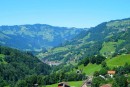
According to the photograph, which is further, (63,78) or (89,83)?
(63,78)

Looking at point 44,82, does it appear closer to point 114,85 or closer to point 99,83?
point 99,83

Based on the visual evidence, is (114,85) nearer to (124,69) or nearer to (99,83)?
(99,83)

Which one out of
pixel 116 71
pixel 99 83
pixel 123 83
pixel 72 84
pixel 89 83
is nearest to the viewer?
pixel 123 83

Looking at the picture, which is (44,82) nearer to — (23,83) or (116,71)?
(23,83)

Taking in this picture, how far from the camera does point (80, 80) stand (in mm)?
195875

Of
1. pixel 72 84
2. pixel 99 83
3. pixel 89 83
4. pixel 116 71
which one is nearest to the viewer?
pixel 99 83

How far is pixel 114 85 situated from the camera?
126m

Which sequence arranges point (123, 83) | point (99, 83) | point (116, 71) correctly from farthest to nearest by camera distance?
1. point (116, 71)
2. point (99, 83)
3. point (123, 83)

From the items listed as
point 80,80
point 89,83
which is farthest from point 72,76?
point 89,83

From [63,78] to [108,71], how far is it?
85.4ft

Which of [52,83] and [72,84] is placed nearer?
[72,84]

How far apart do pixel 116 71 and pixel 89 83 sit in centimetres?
2925

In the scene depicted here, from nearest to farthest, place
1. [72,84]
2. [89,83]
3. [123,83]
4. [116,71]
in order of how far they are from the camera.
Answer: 1. [123,83]
2. [89,83]
3. [72,84]
4. [116,71]

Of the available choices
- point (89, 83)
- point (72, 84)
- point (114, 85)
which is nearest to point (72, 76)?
point (72, 84)
